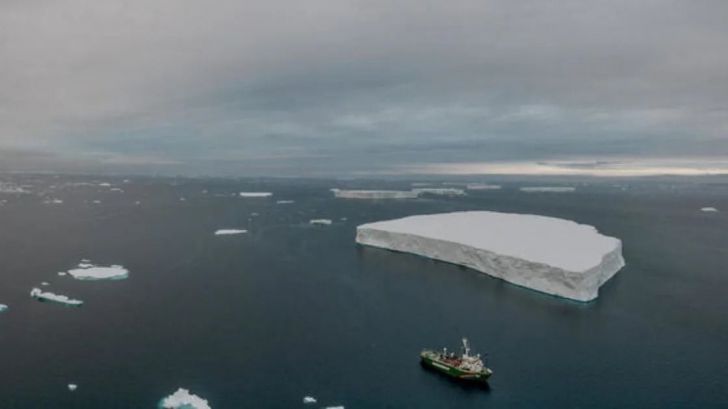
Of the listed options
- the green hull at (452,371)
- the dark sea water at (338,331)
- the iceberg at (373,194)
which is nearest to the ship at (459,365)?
the green hull at (452,371)

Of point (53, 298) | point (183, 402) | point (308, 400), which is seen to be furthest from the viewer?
point (53, 298)

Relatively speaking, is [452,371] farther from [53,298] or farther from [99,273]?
[99,273]

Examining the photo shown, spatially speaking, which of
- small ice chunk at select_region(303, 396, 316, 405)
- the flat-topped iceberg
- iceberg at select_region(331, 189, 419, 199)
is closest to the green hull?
small ice chunk at select_region(303, 396, 316, 405)

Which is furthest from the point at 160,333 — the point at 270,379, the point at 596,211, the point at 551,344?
the point at 596,211

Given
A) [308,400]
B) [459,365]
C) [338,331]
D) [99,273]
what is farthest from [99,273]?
[459,365]

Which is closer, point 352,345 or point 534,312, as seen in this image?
point 352,345

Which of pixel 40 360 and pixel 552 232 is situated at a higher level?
pixel 552 232

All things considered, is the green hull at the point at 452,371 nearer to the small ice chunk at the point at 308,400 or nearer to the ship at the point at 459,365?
the ship at the point at 459,365

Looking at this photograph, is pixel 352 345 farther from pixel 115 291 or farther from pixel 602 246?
pixel 602 246
